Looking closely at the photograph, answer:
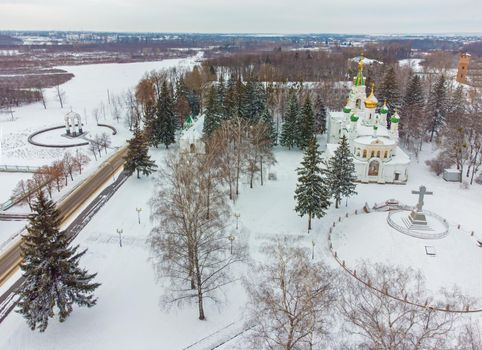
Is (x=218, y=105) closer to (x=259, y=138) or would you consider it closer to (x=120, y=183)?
(x=259, y=138)

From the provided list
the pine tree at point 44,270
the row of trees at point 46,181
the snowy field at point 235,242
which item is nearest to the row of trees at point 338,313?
the snowy field at point 235,242

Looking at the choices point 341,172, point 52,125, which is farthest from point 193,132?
point 52,125

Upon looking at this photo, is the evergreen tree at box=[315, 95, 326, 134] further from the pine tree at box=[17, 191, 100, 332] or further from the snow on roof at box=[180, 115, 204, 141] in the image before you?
the pine tree at box=[17, 191, 100, 332]

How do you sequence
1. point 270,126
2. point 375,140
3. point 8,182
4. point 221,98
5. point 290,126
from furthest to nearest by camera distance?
point 221,98 < point 270,126 < point 290,126 < point 8,182 < point 375,140

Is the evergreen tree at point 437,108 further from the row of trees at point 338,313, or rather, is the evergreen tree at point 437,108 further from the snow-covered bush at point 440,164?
the row of trees at point 338,313

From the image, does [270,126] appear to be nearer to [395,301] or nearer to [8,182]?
[8,182]

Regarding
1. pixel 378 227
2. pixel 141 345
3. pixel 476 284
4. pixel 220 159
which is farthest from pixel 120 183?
pixel 476 284

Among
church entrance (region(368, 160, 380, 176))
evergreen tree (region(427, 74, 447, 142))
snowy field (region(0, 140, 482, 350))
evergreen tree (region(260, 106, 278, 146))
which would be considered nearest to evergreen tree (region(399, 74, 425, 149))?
evergreen tree (region(427, 74, 447, 142))
